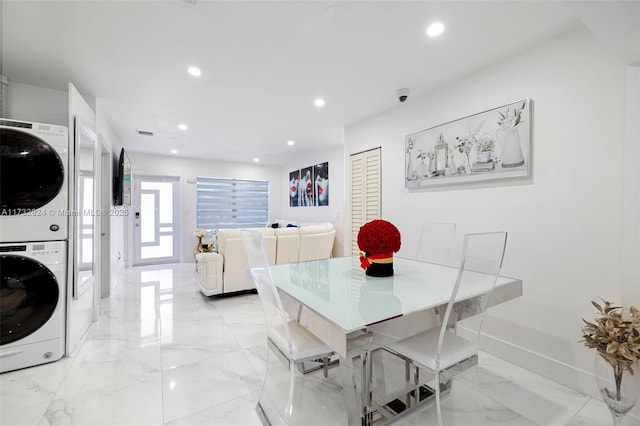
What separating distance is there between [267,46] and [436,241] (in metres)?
2.16

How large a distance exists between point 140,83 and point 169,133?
5.92ft

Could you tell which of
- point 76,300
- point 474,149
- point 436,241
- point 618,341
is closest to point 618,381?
point 618,341

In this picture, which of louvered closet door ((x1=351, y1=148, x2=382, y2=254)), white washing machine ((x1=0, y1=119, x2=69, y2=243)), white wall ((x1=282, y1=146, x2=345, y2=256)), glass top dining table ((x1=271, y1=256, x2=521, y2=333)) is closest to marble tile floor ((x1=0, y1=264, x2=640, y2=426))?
glass top dining table ((x1=271, y1=256, x2=521, y2=333))

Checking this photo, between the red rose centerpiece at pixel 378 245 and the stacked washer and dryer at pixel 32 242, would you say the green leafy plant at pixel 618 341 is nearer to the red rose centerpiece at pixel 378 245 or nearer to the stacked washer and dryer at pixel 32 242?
the red rose centerpiece at pixel 378 245

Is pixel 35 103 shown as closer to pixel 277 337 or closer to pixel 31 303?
pixel 31 303

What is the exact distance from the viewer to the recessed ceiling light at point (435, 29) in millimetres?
1792

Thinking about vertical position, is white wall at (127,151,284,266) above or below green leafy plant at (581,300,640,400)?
above

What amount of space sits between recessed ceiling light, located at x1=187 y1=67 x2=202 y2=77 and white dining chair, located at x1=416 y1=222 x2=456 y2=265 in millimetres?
2471

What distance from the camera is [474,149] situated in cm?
234

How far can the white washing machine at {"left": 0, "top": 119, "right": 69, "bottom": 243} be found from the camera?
196cm

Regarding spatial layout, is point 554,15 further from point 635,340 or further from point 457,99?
point 635,340

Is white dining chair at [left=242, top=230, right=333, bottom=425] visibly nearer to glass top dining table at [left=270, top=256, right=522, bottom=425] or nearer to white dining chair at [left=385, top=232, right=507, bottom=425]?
glass top dining table at [left=270, top=256, right=522, bottom=425]

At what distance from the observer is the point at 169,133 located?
4.28 meters

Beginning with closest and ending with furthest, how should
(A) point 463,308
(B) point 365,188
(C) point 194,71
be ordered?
1. (A) point 463,308
2. (C) point 194,71
3. (B) point 365,188
